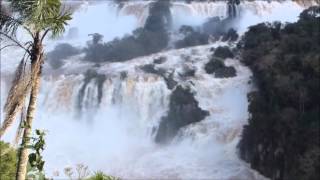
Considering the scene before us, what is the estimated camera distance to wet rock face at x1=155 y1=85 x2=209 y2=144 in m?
52.3

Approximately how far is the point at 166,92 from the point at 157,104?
4.68 feet

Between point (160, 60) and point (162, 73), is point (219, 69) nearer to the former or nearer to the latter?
point (162, 73)

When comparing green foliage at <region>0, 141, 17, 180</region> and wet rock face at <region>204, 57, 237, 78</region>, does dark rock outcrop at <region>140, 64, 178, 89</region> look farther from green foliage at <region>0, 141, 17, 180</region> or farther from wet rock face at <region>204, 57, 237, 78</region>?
green foliage at <region>0, 141, 17, 180</region>

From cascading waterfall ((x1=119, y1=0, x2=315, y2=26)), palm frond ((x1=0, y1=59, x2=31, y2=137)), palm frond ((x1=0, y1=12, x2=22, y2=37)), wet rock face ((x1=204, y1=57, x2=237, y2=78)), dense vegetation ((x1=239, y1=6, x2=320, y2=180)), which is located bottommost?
palm frond ((x1=0, y1=59, x2=31, y2=137))

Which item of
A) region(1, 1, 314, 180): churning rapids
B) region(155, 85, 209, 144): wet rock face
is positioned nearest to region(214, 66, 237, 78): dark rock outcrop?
region(1, 1, 314, 180): churning rapids

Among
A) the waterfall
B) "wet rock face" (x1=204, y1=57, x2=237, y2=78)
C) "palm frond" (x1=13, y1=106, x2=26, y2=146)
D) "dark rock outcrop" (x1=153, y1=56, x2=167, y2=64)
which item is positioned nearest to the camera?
"palm frond" (x1=13, y1=106, x2=26, y2=146)

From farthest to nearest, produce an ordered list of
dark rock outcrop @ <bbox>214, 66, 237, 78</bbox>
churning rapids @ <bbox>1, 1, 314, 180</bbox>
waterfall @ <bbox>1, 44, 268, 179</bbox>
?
dark rock outcrop @ <bbox>214, 66, 237, 78</bbox>
waterfall @ <bbox>1, 44, 268, 179</bbox>
churning rapids @ <bbox>1, 1, 314, 180</bbox>

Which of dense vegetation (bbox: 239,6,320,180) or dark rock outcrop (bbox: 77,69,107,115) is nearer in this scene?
dense vegetation (bbox: 239,6,320,180)

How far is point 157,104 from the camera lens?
2159 inches

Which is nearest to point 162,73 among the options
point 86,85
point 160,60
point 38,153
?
point 160,60

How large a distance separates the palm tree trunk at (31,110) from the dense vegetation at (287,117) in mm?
28038

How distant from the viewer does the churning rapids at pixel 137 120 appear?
149 feet

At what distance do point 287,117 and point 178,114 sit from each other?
14187 millimetres

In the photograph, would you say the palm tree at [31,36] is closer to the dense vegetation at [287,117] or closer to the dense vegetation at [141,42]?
the dense vegetation at [287,117]
